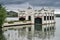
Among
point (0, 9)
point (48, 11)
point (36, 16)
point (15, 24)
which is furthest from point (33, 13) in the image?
point (0, 9)

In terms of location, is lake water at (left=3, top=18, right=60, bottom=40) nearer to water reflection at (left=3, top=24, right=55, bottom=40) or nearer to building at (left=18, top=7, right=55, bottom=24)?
water reflection at (left=3, top=24, right=55, bottom=40)

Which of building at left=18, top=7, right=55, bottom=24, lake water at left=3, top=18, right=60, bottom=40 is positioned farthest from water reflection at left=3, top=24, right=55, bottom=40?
building at left=18, top=7, right=55, bottom=24

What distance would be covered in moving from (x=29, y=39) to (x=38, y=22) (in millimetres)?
36548

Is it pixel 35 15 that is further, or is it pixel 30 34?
pixel 35 15

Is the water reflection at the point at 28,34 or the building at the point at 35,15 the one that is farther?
the building at the point at 35,15

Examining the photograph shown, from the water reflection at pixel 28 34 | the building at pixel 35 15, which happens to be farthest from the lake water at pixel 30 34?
the building at pixel 35 15

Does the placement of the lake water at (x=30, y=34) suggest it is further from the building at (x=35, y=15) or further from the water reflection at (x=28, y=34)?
the building at (x=35, y=15)

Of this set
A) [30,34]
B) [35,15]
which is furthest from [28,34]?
[35,15]

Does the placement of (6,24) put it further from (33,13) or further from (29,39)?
(29,39)

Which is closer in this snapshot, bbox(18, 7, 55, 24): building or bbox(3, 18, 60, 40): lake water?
bbox(3, 18, 60, 40): lake water

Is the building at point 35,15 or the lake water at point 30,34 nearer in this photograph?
the lake water at point 30,34

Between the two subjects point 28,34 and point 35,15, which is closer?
point 28,34

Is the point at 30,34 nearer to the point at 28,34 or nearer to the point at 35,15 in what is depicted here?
the point at 28,34

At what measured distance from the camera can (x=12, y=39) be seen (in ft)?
89.8
